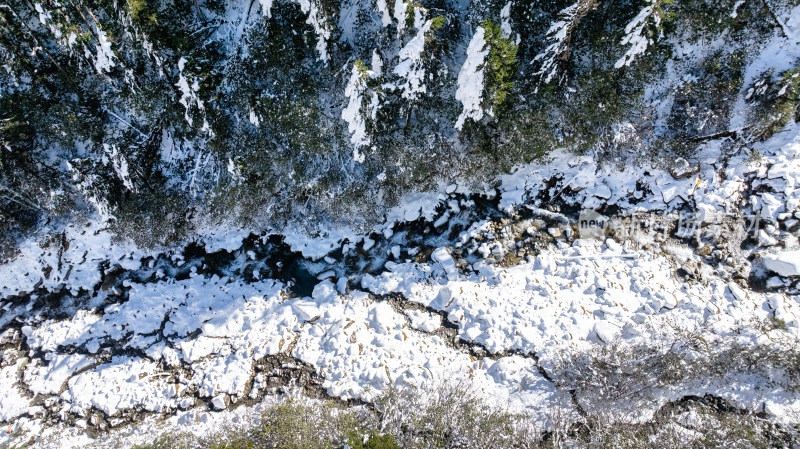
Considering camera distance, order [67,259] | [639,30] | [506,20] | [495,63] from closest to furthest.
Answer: [495,63]
[639,30]
[506,20]
[67,259]

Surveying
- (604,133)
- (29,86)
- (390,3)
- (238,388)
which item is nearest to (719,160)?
(604,133)

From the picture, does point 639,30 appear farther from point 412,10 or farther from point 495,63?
point 412,10

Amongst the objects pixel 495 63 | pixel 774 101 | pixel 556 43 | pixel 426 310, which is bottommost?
pixel 426 310

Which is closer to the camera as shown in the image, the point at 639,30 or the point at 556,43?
the point at 639,30

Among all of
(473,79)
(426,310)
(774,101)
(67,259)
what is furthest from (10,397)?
(774,101)

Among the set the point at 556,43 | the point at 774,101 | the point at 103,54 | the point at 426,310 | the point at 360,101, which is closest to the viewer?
the point at 360,101

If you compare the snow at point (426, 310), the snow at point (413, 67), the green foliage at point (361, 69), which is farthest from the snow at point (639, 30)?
the green foliage at point (361, 69)

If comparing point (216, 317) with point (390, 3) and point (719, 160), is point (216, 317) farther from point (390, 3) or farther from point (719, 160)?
point (719, 160)
